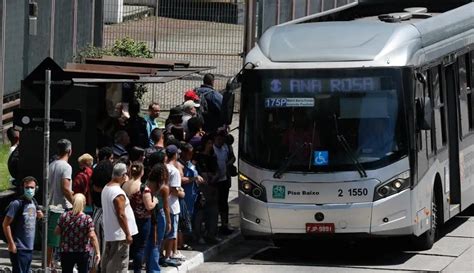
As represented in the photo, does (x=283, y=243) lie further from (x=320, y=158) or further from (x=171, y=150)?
(x=171, y=150)

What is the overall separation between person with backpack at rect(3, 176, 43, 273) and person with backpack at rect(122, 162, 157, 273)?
1.29m

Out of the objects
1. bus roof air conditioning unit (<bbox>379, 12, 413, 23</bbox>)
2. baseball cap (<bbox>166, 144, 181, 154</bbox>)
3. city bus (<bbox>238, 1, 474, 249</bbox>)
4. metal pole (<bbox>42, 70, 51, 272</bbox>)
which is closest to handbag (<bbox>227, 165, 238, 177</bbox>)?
city bus (<bbox>238, 1, 474, 249</bbox>)

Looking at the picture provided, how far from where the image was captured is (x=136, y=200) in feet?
52.0

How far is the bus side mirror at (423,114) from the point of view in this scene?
1792 centimetres

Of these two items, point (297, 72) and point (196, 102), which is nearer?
point (297, 72)

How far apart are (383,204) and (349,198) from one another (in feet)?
1.54

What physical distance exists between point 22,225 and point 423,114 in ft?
19.9

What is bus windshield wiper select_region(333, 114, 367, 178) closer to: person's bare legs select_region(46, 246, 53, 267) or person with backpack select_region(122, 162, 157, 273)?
person with backpack select_region(122, 162, 157, 273)

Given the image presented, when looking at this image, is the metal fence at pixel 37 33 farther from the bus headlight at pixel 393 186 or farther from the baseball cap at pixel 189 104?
the bus headlight at pixel 393 186

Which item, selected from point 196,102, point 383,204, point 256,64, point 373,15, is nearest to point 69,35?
point 196,102

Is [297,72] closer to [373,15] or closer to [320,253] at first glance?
[320,253]

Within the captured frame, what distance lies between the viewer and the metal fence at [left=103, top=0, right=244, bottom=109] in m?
30.9

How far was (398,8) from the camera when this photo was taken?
76.6 feet

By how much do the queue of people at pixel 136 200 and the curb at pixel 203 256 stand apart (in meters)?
0.12
